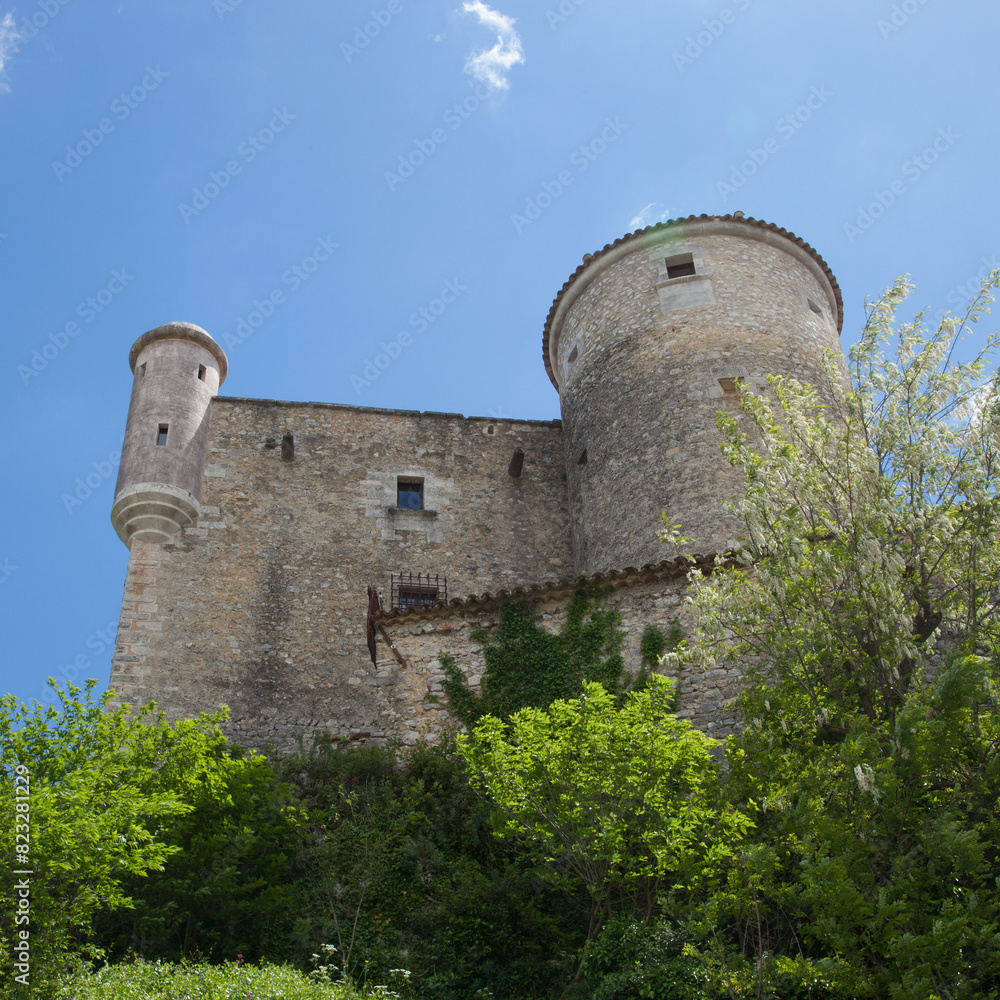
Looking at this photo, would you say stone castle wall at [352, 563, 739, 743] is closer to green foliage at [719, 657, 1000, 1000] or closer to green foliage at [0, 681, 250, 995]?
green foliage at [0, 681, 250, 995]

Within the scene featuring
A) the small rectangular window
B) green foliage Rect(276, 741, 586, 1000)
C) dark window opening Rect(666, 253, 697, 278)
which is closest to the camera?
green foliage Rect(276, 741, 586, 1000)

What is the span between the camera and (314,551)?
682 inches

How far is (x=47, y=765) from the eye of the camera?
9.77m

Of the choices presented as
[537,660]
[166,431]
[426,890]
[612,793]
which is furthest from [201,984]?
[166,431]

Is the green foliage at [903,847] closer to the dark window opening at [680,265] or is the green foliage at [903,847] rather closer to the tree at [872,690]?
the tree at [872,690]

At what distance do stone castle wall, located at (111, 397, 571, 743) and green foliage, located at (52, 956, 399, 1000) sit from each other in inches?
195

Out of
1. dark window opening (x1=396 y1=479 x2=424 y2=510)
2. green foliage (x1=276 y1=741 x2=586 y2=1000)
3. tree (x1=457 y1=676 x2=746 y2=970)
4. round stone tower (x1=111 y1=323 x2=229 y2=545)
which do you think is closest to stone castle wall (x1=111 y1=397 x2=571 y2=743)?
dark window opening (x1=396 y1=479 x2=424 y2=510)

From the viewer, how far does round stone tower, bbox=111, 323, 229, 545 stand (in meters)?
16.8

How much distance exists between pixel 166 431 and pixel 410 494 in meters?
4.54

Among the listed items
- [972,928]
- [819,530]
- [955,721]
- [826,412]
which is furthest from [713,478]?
[972,928]

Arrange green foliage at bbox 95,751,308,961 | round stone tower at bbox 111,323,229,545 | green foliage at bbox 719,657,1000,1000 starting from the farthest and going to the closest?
round stone tower at bbox 111,323,229,545
green foliage at bbox 95,751,308,961
green foliage at bbox 719,657,1000,1000

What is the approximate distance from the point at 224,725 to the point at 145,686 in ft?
4.47

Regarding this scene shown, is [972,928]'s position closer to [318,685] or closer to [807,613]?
[807,613]

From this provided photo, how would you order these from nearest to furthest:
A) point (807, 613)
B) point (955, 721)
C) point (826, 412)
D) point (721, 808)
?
point (955, 721) → point (721, 808) → point (807, 613) → point (826, 412)
